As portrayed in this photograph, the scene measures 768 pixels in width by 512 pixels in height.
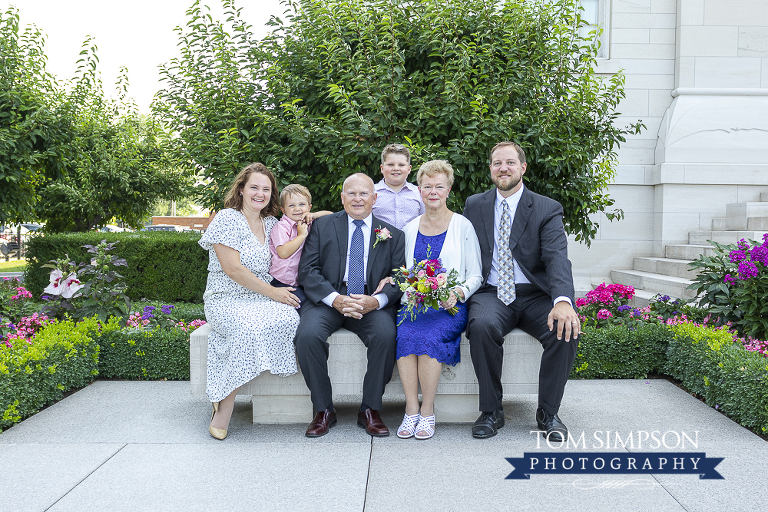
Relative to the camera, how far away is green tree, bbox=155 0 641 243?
18.7 ft

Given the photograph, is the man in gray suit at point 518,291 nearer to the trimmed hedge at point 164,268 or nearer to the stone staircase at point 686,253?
the stone staircase at point 686,253

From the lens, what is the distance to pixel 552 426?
384 centimetres

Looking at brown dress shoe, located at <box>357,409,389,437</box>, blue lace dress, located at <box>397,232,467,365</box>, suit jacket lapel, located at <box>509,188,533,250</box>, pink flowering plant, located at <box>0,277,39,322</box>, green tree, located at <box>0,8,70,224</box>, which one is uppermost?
green tree, located at <box>0,8,70,224</box>

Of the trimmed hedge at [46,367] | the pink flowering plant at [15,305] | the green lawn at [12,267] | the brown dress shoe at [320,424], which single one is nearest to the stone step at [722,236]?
the brown dress shoe at [320,424]

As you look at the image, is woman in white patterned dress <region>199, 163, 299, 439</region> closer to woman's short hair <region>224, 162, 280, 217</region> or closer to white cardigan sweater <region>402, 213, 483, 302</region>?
woman's short hair <region>224, 162, 280, 217</region>

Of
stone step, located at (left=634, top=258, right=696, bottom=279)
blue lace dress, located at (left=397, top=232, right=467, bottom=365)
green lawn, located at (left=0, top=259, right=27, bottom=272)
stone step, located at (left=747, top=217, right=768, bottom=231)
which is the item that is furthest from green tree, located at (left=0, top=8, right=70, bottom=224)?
green lawn, located at (left=0, top=259, right=27, bottom=272)

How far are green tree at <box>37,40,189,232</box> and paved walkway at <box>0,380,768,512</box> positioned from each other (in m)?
8.52

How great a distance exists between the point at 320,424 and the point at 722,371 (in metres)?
2.82

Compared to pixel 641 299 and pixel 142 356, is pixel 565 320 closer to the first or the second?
pixel 142 356

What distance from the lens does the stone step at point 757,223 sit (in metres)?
7.88

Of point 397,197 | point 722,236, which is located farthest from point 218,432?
point 722,236

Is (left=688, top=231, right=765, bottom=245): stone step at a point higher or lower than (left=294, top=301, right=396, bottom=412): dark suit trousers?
higher

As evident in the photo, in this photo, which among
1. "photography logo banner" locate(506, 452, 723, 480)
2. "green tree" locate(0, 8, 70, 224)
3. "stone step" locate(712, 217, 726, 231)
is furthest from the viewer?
"stone step" locate(712, 217, 726, 231)

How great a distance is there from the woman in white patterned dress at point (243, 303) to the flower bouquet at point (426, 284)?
0.81 metres
